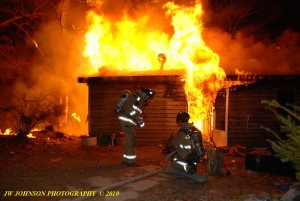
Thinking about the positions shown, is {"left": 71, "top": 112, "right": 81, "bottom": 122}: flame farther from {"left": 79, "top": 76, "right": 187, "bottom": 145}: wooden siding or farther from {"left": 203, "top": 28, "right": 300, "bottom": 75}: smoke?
{"left": 203, "top": 28, "right": 300, "bottom": 75}: smoke

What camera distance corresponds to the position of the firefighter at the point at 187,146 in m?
7.44

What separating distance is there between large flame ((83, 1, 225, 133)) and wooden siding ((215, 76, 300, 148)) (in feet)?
5.02

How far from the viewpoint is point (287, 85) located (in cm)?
1314

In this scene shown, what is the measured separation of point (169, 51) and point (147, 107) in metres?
3.22

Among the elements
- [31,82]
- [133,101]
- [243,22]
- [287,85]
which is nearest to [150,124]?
[133,101]

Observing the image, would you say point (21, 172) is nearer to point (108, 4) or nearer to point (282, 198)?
point (282, 198)

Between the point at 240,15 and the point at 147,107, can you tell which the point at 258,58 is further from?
the point at 240,15

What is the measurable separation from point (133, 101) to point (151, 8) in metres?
11.9

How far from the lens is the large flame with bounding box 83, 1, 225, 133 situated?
12.0 meters

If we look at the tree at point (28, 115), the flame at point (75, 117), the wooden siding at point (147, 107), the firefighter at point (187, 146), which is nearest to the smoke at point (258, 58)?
the wooden siding at point (147, 107)

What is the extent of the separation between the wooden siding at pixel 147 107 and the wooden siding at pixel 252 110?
1.99m

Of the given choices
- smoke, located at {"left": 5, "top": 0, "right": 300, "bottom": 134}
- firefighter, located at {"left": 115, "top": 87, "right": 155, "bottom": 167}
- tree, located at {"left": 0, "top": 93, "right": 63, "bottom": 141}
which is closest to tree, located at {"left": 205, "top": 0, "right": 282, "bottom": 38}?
smoke, located at {"left": 5, "top": 0, "right": 300, "bottom": 134}

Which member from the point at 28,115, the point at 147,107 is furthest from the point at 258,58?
the point at 28,115

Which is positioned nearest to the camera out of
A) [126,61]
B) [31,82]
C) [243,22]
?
[126,61]
